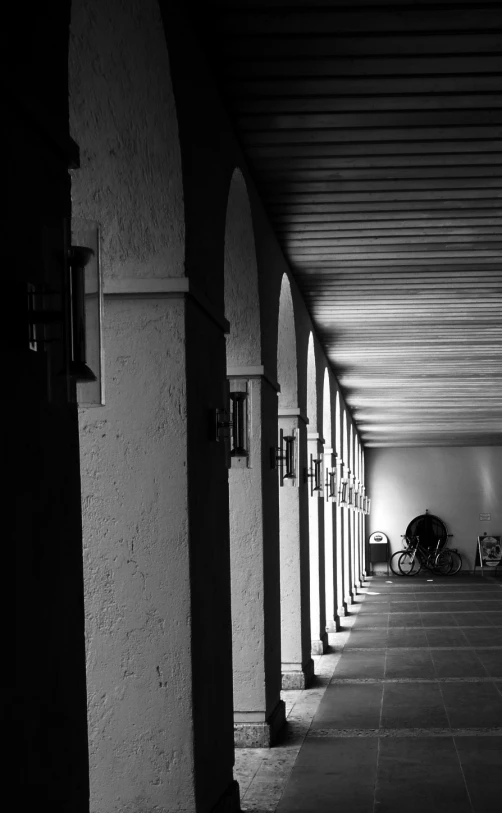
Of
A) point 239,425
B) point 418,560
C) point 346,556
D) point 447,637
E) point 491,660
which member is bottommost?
point 418,560

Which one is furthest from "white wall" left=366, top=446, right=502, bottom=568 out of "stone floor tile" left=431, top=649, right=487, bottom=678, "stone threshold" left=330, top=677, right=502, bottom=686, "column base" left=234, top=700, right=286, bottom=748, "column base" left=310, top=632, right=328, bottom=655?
"column base" left=234, top=700, right=286, bottom=748

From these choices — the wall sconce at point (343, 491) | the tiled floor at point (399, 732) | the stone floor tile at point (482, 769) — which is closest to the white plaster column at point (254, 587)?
the tiled floor at point (399, 732)

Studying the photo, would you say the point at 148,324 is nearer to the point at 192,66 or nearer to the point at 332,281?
the point at 192,66

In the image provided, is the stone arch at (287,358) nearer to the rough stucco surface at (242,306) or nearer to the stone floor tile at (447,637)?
the rough stucco surface at (242,306)

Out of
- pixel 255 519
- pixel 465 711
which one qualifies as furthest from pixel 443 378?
pixel 255 519

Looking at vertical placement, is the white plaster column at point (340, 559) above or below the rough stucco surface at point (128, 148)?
below

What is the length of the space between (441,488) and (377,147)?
26.9 m

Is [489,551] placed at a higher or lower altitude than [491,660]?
lower

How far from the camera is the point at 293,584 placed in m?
9.43

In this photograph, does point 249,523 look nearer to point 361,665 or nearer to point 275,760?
point 275,760

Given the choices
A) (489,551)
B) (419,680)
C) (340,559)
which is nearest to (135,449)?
(419,680)

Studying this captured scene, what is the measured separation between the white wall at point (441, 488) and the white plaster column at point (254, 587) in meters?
25.6

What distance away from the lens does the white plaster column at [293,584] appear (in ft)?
30.8

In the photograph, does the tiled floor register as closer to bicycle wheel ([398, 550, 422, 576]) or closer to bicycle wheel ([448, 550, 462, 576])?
bicycle wheel ([398, 550, 422, 576])
